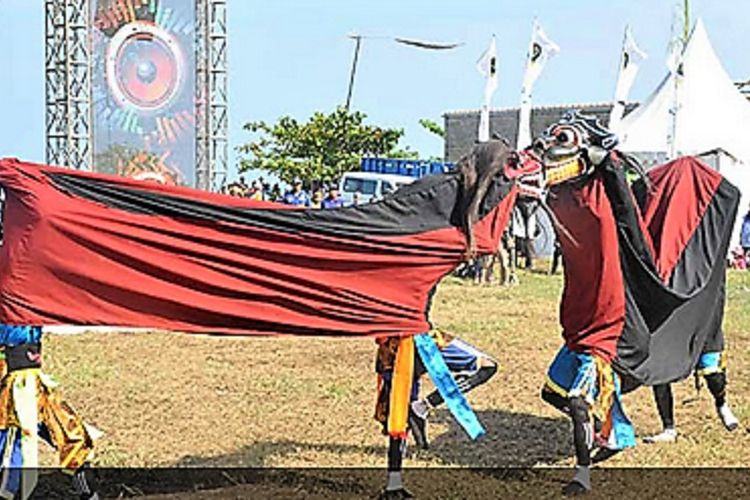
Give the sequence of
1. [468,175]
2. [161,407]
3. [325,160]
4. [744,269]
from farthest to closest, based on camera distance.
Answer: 1. [325,160]
2. [744,269]
3. [161,407]
4. [468,175]

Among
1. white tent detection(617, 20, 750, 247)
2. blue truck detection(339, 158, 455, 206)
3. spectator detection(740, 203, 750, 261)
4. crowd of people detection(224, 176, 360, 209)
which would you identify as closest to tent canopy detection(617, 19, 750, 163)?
white tent detection(617, 20, 750, 247)

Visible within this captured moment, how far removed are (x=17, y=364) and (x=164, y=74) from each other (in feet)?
62.0

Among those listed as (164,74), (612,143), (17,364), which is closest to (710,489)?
(612,143)

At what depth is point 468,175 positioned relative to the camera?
6402mm

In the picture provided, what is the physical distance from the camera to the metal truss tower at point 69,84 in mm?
23266

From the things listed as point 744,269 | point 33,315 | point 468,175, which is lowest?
point 744,269

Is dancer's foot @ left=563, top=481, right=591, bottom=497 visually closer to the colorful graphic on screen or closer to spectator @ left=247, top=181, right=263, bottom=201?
spectator @ left=247, top=181, right=263, bottom=201

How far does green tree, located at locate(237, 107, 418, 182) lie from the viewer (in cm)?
3588

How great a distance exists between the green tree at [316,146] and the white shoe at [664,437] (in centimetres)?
2774

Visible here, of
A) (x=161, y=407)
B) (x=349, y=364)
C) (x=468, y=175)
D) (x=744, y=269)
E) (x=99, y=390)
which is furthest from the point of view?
(x=744, y=269)

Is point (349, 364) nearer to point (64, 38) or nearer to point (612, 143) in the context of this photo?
point (612, 143)

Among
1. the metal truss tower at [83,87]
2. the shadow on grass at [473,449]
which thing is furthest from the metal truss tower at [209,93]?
the shadow on grass at [473,449]

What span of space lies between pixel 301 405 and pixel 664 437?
2721 mm

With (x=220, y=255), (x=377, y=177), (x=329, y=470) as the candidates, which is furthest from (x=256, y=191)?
(x=220, y=255)
